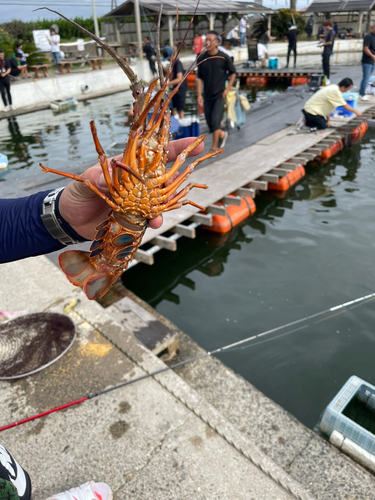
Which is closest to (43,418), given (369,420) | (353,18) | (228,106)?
(369,420)

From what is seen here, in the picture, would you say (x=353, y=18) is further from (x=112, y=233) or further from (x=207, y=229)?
(x=112, y=233)

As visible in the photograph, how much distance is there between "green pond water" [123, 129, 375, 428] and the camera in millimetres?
4414

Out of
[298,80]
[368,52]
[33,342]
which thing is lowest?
[33,342]

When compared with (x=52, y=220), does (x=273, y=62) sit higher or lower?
higher

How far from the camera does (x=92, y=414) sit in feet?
9.52

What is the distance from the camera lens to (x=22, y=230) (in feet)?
6.59

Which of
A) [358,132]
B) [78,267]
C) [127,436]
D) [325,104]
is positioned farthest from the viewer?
[358,132]

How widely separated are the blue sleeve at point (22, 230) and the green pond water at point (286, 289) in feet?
10.8

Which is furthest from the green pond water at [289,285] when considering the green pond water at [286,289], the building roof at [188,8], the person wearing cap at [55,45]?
the building roof at [188,8]

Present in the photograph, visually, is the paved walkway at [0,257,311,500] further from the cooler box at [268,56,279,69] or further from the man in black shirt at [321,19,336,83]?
the cooler box at [268,56,279,69]

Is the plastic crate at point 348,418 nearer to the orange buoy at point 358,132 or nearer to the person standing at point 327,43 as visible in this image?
the orange buoy at point 358,132

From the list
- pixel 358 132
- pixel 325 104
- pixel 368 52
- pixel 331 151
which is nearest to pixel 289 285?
pixel 331 151

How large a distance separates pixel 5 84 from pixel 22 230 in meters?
17.3

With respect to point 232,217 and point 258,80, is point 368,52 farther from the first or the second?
point 258,80
